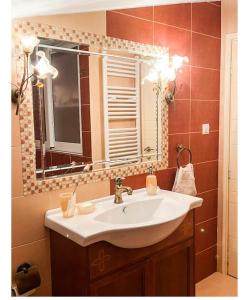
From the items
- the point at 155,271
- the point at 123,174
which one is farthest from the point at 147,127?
the point at 155,271

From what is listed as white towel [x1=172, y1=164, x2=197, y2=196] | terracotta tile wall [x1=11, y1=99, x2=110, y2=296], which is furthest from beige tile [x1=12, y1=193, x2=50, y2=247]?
white towel [x1=172, y1=164, x2=197, y2=196]

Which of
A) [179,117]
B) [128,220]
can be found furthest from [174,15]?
[128,220]

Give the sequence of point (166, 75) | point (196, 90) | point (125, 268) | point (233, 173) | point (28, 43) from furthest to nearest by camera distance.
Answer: point (233, 173), point (196, 90), point (166, 75), point (125, 268), point (28, 43)

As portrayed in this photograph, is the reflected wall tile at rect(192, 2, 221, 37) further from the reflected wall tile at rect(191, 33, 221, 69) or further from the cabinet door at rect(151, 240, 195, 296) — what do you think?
the cabinet door at rect(151, 240, 195, 296)

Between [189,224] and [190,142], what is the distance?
0.70m

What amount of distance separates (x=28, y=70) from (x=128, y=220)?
89 cm

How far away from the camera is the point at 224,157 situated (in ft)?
7.47

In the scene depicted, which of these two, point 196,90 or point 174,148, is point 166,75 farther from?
point 174,148

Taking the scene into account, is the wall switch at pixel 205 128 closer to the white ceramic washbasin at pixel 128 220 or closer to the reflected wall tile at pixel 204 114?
the reflected wall tile at pixel 204 114

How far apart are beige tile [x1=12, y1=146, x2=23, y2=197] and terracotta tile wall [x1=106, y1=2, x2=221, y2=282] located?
0.67 metres

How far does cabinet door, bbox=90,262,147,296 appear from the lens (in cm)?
121

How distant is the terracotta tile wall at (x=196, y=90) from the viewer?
1.78 meters

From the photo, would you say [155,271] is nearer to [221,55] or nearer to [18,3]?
[18,3]
